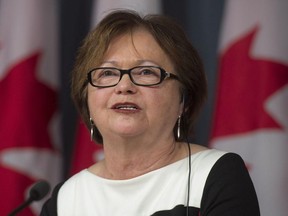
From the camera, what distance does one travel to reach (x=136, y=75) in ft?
5.40

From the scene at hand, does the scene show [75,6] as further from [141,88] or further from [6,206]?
[141,88]

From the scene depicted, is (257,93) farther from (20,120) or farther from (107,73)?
(20,120)

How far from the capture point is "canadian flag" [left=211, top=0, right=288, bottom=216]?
205cm

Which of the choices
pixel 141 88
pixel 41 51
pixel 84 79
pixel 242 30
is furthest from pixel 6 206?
pixel 242 30

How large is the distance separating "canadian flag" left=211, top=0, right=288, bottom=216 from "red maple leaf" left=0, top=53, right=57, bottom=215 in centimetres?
65

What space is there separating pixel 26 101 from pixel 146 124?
0.77 m

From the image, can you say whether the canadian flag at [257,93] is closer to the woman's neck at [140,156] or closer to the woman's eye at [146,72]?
the woman's neck at [140,156]

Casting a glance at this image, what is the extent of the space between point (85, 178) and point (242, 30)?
72cm

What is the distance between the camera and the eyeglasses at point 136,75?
164 centimetres

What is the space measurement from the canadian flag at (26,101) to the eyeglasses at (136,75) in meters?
0.67

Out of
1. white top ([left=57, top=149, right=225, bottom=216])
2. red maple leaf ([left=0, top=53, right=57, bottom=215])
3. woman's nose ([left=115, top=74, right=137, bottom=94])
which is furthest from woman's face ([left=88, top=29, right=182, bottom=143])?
red maple leaf ([left=0, top=53, right=57, bottom=215])

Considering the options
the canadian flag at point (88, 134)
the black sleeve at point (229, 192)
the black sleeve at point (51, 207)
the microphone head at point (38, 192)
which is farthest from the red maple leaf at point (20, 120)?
the black sleeve at point (229, 192)

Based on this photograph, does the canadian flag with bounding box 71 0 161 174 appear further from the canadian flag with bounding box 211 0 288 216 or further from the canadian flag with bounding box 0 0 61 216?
the canadian flag with bounding box 211 0 288 216

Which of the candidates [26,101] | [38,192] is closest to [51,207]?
[38,192]
